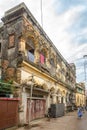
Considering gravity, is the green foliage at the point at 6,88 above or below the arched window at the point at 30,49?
below

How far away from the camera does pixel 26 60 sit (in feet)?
58.3

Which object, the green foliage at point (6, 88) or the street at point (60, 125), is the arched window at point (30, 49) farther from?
the street at point (60, 125)

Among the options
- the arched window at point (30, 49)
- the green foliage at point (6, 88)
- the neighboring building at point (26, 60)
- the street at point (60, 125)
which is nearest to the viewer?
the street at point (60, 125)

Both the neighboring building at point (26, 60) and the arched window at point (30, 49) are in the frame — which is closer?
the neighboring building at point (26, 60)

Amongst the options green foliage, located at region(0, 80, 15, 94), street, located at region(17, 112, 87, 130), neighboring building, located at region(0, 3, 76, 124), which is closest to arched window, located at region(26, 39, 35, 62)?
neighboring building, located at region(0, 3, 76, 124)

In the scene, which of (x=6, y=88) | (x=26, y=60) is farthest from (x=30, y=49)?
(x=6, y=88)

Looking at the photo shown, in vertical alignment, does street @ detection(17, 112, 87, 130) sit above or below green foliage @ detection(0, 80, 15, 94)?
below

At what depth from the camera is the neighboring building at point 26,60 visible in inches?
675

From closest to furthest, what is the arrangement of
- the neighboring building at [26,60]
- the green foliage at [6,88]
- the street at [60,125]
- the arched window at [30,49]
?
the street at [60,125], the green foliage at [6,88], the neighboring building at [26,60], the arched window at [30,49]

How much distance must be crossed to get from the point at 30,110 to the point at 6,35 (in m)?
6.79

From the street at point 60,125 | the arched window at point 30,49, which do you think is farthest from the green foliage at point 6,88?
the arched window at point 30,49

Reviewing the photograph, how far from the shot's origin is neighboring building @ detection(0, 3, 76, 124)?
56.3ft

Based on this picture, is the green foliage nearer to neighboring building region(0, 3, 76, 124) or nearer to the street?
neighboring building region(0, 3, 76, 124)

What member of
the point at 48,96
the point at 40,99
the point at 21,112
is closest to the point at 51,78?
the point at 48,96
